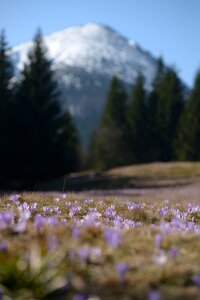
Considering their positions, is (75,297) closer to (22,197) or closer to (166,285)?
(166,285)

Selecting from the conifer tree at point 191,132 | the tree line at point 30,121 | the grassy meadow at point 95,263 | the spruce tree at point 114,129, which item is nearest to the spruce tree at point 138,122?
the spruce tree at point 114,129

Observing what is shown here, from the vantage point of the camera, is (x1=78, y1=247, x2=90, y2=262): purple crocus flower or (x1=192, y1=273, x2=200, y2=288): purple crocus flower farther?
(x1=78, y1=247, x2=90, y2=262): purple crocus flower

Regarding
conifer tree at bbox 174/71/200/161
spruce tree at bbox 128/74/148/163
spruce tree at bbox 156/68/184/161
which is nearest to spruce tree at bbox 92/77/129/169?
spruce tree at bbox 128/74/148/163

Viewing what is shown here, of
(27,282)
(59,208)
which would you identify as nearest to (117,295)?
(27,282)

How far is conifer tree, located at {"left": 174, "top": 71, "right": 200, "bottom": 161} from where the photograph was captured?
60750mm

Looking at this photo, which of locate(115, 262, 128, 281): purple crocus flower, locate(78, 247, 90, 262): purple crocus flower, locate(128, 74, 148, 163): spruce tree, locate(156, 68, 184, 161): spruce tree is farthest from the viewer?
locate(128, 74, 148, 163): spruce tree

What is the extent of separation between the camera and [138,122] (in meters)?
65.4

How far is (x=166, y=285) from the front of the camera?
2895 mm

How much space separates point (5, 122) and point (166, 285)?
38168 millimetres

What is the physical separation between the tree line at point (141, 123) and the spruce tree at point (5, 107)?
911 inches

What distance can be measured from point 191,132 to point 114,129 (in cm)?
1126

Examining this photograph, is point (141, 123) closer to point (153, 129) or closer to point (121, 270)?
point (153, 129)

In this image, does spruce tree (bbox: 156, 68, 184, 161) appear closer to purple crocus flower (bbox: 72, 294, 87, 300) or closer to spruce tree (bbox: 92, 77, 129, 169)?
spruce tree (bbox: 92, 77, 129, 169)

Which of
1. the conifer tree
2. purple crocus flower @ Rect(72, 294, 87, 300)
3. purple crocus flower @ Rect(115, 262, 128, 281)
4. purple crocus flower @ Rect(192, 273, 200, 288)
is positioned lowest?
purple crocus flower @ Rect(192, 273, 200, 288)
